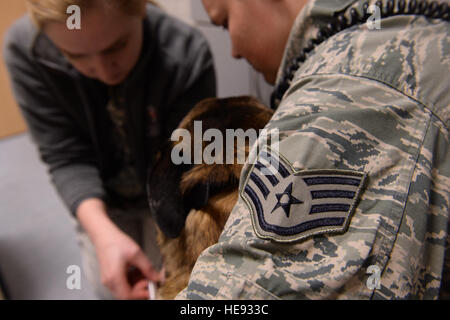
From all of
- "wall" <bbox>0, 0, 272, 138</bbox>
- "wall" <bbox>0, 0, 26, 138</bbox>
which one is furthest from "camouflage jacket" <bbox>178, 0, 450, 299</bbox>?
"wall" <bbox>0, 0, 26, 138</bbox>

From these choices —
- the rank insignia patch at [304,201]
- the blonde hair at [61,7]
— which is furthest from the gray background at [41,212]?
the rank insignia patch at [304,201]

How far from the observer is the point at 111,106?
65 cm

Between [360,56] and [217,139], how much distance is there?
0.19 metres

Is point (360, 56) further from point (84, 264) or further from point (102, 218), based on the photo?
point (84, 264)

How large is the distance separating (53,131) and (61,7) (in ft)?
1.55

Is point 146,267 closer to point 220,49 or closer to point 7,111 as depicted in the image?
point 220,49

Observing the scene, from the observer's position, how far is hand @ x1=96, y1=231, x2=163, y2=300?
2.14ft

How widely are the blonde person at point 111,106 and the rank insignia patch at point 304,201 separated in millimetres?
250

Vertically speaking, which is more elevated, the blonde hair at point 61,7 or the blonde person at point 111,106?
the blonde hair at point 61,7

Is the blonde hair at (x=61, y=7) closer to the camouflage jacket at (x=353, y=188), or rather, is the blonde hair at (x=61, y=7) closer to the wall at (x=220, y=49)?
the wall at (x=220, y=49)

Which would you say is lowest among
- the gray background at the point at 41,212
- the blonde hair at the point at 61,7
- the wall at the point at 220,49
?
the gray background at the point at 41,212

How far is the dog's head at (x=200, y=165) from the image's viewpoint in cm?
42

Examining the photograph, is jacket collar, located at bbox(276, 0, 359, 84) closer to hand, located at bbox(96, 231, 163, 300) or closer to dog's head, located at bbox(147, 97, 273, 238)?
dog's head, located at bbox(147, 97, 273, 238)

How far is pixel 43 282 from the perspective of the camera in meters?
0.82
